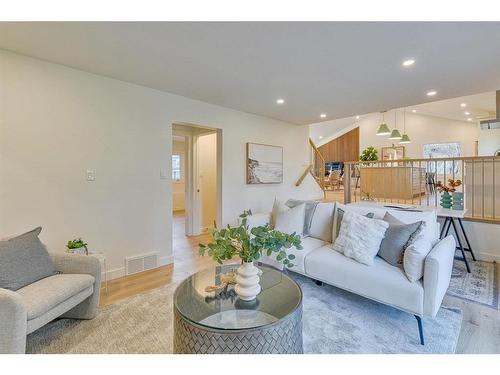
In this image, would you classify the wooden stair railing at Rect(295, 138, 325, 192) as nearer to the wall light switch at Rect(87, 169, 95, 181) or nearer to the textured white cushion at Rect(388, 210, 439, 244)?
the textured white cushion at Rect(388, 210, 439, 244)

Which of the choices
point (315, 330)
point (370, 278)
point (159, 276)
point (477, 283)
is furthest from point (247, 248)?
point (477, 283)

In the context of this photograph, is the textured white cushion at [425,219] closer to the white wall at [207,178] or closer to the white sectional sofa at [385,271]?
the white sectional sofa at [385,271]

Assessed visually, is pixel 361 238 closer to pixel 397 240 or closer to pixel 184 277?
pixel 397 240

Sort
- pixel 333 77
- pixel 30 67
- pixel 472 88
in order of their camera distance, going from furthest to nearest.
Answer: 1. pixel 472 88
2. pixel 333 77
3. pixel 30 67

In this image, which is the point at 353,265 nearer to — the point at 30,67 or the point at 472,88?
the point at 472,88

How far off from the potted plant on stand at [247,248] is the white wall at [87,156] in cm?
202

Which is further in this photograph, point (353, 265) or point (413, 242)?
point (353, 265)

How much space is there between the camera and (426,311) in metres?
1.82

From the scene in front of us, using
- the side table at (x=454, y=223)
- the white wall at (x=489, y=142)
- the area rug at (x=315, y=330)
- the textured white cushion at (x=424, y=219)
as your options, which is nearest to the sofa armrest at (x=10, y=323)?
the area rug at (x=315, y=330)

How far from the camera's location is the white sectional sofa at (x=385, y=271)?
182 cm

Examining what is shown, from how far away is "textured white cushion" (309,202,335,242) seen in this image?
9.55 feet

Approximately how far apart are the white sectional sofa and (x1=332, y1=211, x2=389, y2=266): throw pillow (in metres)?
0.07

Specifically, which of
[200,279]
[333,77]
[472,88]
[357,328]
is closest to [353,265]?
[357,328]

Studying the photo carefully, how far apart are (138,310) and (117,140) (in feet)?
6.23
